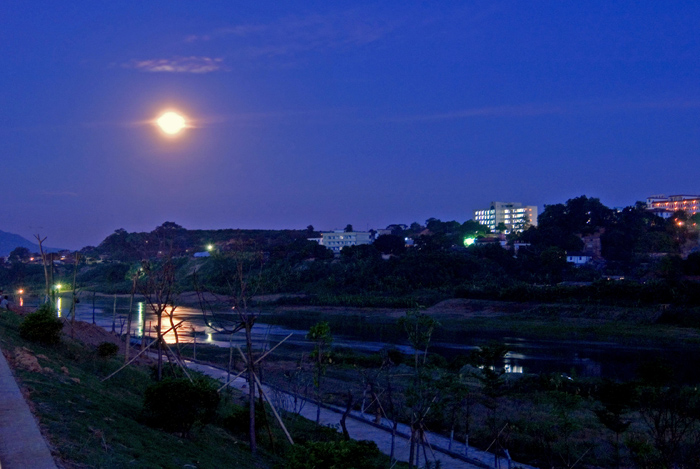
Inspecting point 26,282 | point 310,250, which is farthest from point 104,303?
point 310,250

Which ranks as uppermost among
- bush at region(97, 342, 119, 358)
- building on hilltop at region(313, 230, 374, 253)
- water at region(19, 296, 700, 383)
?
building on hilltop at region(313, 230, 374, 253)

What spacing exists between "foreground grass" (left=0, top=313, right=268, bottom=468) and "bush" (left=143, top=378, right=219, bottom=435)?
9.4 inches

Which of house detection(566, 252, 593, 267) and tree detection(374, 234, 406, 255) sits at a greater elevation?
tree detection(374, 234, 406, 255)

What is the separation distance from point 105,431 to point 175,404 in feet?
5.70

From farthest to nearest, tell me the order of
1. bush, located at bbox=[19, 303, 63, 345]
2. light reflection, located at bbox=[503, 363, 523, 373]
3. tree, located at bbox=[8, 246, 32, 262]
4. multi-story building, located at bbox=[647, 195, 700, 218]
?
multi-story building, located at bbox=[647, 195, 700, 218] < tree, located at bbox=[8, 246, 32, 262] < light reflection, located at bbox=[503, 363, 523, 373] < bush, located at bbox=[19, 303, 63, 345]

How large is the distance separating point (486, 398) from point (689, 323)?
27.5 m

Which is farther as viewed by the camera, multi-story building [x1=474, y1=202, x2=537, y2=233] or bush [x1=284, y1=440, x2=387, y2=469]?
multi-story building [x1=474, y1=202, x2=537, y2=233]

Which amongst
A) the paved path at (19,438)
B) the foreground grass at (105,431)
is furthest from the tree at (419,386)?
the paved path at (19,438)

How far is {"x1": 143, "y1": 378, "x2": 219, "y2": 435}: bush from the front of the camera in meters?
9.92

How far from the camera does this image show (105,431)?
823 centimetres

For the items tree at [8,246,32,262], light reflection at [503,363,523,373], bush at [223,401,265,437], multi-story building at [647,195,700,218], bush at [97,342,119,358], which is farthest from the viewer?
multi-story building at [647,195,700,218]

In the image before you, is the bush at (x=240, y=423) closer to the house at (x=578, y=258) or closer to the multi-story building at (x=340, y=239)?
the house at (x=578, y=258)

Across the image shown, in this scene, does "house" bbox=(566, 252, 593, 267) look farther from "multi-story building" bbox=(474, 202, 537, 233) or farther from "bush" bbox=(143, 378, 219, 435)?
"bush" bbox=(143, 378, 219, 435)

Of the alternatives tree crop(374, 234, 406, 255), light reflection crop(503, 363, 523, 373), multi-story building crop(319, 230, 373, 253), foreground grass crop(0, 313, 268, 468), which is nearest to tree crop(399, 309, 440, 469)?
foreground grass crop(0, 313, 268, 468)
